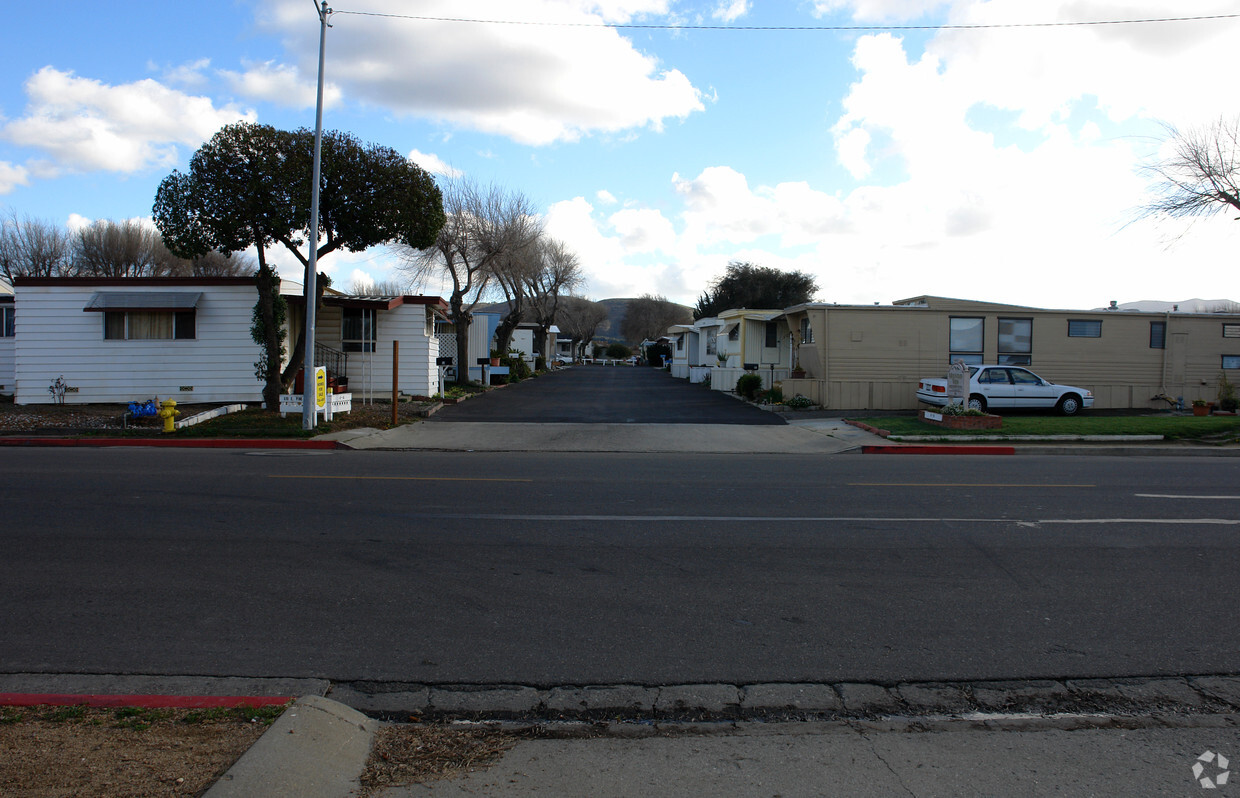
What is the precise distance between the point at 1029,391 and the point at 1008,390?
65 cm

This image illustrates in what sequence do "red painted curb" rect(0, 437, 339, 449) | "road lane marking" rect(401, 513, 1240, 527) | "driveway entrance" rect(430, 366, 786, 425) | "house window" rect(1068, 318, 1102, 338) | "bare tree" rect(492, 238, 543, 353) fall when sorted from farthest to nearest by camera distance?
"bare tree" rect(492, 238, 543, 353) → "house window" rect(1068, 318, 1102, 338) → "driveway entrance" rect(430, 366, 786, 425) → "red painted curb" rect(0, 437, 339, 449) → "road lane marking" rect(401, 513, 1240, 527)

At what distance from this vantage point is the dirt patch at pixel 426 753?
353 centimetres

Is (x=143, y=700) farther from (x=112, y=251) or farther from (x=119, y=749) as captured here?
(x=112, y=251)

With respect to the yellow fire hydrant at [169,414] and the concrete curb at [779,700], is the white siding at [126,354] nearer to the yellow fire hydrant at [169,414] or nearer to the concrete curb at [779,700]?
the yellow fire hydrant at [169,414]

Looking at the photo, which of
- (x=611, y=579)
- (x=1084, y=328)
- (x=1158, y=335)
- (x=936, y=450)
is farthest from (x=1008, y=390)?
(x=611, y=579)

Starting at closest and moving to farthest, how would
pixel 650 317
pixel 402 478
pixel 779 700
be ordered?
pixel 779 700, pixel 402 478, pixel 650 317

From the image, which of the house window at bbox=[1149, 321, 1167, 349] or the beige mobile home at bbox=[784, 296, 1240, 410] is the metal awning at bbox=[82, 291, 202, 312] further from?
the house window at bbox=[1149, 321, 1167, 349]

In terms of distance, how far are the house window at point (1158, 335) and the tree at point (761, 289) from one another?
4983cm

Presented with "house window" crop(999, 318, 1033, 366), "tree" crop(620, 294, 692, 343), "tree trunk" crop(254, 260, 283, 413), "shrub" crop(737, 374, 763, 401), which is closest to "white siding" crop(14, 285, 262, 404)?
"tree trunk" crop(254, 260, 283, 413)

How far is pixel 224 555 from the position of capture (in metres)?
6.92

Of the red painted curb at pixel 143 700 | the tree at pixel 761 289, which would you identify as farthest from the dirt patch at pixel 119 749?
the tree at pixel 761 289

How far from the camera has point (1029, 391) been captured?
21891 mm

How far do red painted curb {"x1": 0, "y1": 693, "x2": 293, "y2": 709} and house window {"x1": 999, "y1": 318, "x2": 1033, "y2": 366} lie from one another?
2484 centimetres

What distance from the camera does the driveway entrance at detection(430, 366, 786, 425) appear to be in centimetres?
2106
